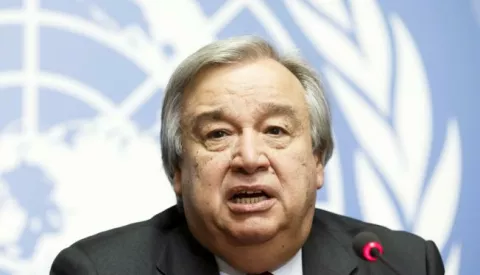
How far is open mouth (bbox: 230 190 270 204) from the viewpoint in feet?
8.89

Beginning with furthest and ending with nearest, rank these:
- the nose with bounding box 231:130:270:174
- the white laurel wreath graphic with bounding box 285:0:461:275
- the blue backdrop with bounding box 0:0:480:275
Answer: the white laurel wreath graphic with bounding box 285:0:461:275, the blue backdrop with bounding box 0:0:480:275, the nose with bounding box 231:130:270:174

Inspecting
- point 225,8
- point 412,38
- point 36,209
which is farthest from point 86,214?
point 412,38

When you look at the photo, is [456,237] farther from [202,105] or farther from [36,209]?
[36,209]

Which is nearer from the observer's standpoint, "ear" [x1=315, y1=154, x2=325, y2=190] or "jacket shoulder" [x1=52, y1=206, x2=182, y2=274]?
"jacket shoulder" [x1=52, y1=206, x2=182, y2=274]

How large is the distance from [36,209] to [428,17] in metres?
1.81

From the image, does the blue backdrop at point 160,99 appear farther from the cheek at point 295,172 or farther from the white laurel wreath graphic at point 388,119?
the cheek at point 295,172

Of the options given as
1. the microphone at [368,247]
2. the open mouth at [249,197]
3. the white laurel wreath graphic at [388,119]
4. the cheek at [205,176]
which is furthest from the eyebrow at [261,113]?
the white laurel wreath graphic at [388,119]

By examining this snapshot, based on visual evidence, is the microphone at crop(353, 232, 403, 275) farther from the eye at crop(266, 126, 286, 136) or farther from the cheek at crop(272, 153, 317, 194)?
the eye at crop(266, 126, 286, 136)

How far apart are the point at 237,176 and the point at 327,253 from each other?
0.54 meters

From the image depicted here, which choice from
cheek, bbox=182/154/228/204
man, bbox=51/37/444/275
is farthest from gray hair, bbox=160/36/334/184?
cheek, bbox=182/154/228/204

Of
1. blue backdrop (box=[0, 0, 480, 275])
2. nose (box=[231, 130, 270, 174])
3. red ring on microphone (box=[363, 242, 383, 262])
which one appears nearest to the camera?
red ring on microphone (box=[363, 242, 383, 262])

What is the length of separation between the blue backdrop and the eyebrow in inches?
18.9

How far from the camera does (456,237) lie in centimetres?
368

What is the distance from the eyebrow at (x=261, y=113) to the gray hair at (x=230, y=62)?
91 millimetres
